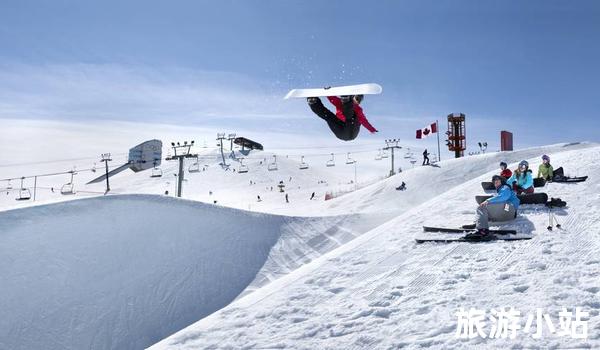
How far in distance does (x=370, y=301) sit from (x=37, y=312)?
1073 cm

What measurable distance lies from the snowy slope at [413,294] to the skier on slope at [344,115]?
10.5 ft

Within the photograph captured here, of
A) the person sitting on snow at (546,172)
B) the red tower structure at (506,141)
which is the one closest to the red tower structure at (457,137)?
the red tower structure at (506,141)

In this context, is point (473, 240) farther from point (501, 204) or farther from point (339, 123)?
point (339, 123)

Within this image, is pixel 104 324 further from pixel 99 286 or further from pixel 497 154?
pixel 497 154

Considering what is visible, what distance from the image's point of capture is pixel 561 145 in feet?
136

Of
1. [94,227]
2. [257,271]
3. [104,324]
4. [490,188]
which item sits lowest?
[104,324]

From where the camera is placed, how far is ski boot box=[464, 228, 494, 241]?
11266mm

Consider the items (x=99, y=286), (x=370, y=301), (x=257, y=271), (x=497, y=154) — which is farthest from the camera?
(x=497, y=154)

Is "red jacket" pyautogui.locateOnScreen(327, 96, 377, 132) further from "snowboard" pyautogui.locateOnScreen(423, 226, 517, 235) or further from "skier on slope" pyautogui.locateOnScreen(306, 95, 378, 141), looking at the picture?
"snowboard" pyautogui.locateOnScreen(423, 226, 517, 235)

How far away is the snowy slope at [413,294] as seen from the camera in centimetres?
729

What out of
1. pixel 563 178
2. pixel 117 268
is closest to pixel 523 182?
pixel 563 178

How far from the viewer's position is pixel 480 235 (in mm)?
11320

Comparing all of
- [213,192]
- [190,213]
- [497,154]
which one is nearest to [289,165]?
[213,192]

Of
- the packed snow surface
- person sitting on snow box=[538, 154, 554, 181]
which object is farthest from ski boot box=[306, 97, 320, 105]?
person sitting on snow box=[538, 154, 554, 181]
